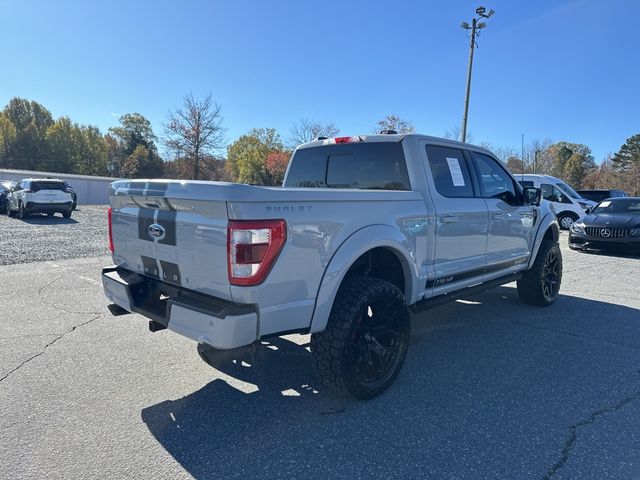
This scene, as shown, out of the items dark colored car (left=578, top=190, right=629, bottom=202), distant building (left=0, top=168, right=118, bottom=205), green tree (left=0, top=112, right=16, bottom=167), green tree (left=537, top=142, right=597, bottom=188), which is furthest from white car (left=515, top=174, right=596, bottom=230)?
green tree (left=0, top=112, right=16, bottom=167)

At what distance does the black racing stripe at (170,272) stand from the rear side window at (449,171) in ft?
7.80

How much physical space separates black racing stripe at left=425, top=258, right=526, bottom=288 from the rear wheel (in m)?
14.0

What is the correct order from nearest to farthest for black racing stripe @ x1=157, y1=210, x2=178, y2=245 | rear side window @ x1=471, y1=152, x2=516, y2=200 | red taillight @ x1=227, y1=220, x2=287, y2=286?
1. red taillight @ x1=227, y1=220, x2=287, y2=286
2. black racing stripe @ x1=157, y1=210, x2=178, y2=245
3. rear side window @ x1=471, y1=152, x2=516, y2=200

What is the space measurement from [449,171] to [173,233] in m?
2.66

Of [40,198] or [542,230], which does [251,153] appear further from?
[542,230]

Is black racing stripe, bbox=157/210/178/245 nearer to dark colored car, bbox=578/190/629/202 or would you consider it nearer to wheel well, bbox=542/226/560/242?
wheel well, bbox=542/226/560/242

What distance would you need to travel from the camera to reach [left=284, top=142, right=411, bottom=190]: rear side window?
3.89m

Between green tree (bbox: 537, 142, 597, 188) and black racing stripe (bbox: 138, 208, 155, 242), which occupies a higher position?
green tree (bbox: 537, 142, 597, 188)

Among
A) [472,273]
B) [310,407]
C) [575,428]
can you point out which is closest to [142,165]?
[472,273]

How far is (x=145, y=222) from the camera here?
303cm

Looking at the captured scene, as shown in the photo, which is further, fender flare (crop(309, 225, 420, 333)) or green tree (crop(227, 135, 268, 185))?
green tree (crop(227, 135, 268, 185))

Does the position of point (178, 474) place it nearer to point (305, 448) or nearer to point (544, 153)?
point (305, 448)

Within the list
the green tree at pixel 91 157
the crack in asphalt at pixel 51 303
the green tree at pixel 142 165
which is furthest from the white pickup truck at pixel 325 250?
the green tree at pixel 91 157

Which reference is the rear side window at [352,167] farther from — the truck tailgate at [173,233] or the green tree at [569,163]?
the green tree at [569,163]
